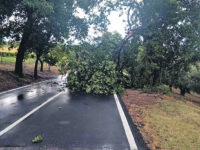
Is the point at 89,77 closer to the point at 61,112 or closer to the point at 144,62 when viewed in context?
the point at 144,62

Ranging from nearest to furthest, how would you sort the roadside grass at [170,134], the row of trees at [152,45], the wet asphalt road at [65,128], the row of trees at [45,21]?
the wet asphalt road at [65,128], the roadside grass at [170,134], the row of trees at [152,45], the row of trees at [45,21]

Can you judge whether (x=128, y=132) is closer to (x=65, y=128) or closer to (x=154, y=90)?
(x=65, y=128)

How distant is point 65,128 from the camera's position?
4.87m

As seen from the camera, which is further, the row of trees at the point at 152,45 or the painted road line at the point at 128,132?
the row of trees at the point at 152,45

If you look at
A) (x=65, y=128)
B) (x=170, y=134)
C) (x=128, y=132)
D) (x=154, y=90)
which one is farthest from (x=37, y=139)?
(x=154, y=90)

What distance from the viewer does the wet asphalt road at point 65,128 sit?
12.8 feet

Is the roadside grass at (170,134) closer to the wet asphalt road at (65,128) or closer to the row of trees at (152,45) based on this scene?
the wet asphalt road at (65,128)

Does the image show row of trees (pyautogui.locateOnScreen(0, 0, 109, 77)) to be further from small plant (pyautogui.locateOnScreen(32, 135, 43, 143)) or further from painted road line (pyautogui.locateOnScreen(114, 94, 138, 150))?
small plant (pyautogui.locateOnScreen(32, 135, 43, 143))

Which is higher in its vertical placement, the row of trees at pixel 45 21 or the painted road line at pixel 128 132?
the row of trees at pixel 45 21

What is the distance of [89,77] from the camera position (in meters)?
11.4

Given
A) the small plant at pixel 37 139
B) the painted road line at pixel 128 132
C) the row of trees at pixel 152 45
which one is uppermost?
the row of trees at pixel 152 45

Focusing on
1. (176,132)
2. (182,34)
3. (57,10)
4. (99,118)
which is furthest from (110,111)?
(57,10)

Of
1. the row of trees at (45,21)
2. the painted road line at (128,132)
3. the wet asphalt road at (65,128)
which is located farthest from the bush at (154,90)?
the row of trees at (45,21)

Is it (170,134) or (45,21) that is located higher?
(45,21)
